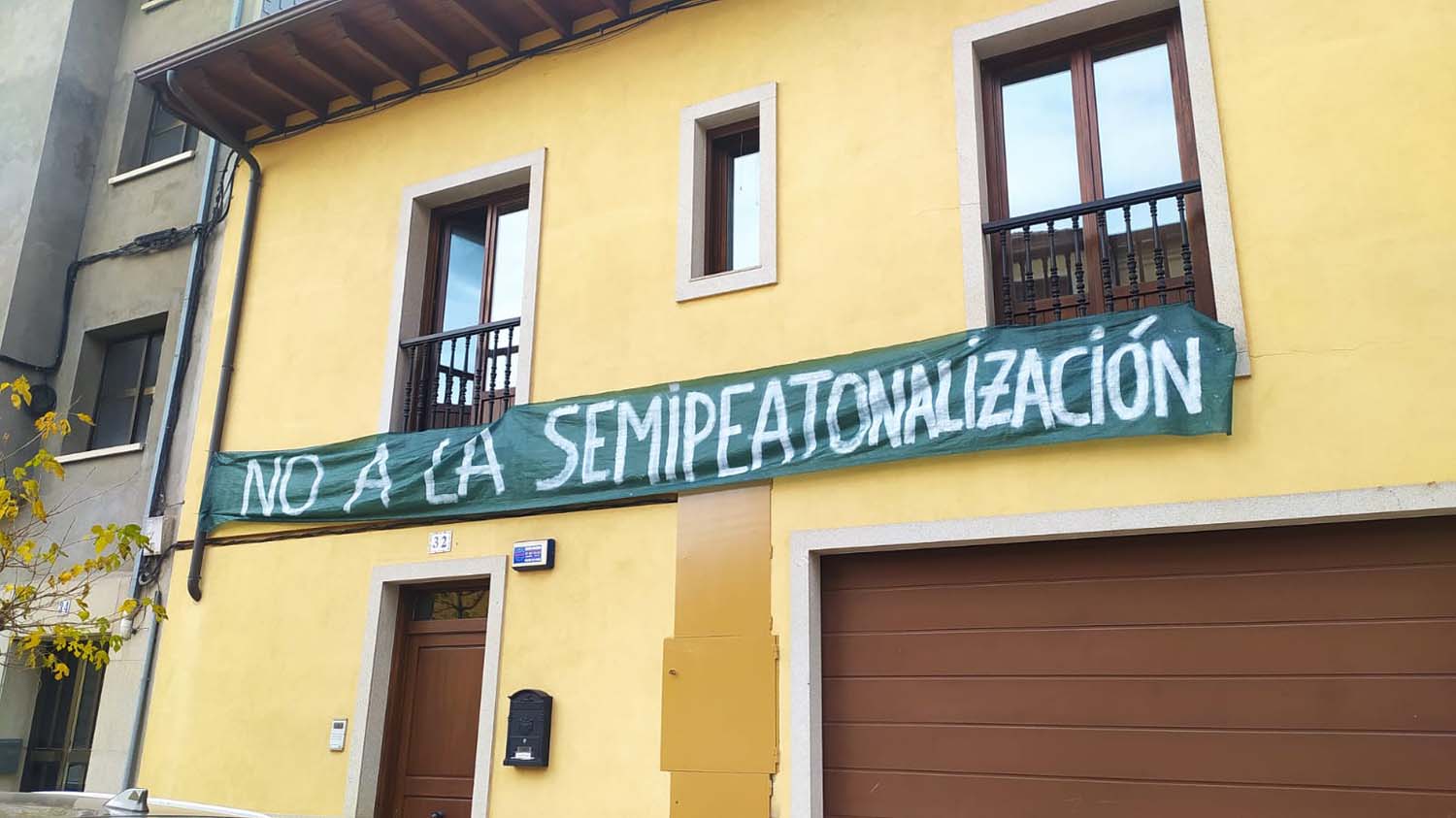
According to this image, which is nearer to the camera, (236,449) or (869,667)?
(869,667)

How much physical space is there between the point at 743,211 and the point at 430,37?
287 centimetres

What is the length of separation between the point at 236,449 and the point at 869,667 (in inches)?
210

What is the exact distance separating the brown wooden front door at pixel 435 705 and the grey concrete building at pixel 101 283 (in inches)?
89.3

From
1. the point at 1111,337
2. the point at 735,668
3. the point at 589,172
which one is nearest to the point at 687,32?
the point at 589,172

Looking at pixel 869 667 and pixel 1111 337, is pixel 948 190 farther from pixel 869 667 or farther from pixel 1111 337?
pixel 869 667

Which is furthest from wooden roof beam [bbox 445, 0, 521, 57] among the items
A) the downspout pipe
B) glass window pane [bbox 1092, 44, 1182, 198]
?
glass window pane [bbox 1092, 44, 1182, 198]

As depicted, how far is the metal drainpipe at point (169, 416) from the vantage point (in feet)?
26.4

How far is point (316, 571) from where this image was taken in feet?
25.4

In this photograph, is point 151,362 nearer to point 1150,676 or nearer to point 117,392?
point 117,392

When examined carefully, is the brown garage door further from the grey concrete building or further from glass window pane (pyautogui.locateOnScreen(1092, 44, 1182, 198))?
the grey concrete building

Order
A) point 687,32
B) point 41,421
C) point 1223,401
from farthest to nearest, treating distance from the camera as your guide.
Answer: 1. point 687,32
2. point 41,421
3. point 1223,401

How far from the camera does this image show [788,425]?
617 cm

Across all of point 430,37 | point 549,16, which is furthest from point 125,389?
point 549,16

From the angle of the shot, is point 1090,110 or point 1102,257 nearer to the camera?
point 1102,257
